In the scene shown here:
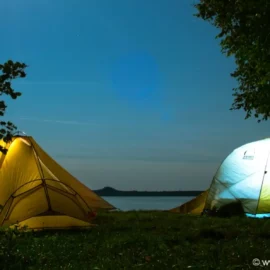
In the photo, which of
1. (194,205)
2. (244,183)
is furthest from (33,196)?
(194,205)

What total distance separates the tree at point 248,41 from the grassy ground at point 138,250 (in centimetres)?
600

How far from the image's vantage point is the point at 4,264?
586 centimetres

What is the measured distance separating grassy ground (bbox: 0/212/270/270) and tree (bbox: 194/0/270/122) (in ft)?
19.7

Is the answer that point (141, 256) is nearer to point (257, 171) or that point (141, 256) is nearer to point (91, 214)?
point (91, 214)

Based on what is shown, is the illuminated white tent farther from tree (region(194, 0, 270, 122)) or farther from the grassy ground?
the grassy ground

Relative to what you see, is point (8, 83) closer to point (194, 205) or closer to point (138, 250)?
point (138, 250)

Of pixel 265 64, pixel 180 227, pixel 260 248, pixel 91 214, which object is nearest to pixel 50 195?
pixel 91 214

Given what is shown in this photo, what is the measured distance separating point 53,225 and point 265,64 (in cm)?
907

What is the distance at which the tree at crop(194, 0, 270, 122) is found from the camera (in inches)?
562

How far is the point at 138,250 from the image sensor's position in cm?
1000

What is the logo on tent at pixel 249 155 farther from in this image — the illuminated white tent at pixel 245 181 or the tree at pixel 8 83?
the tree at pixel 8 83

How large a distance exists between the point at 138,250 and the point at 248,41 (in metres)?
9.17

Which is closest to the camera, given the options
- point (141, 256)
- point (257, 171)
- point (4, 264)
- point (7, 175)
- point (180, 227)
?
point (4, 264)

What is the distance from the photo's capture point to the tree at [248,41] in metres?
14.3
